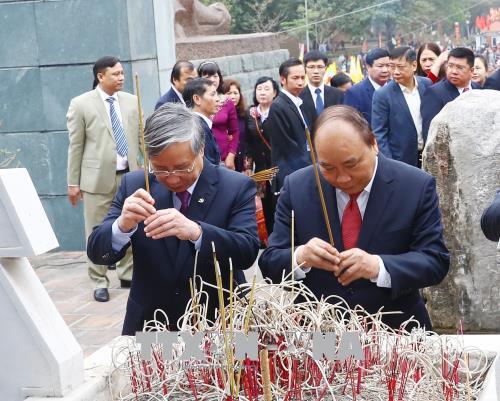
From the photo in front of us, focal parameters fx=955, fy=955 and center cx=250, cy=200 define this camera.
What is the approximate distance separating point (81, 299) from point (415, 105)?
10.6 ft

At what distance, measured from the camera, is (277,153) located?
813 centimetres

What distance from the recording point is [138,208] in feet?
10.3

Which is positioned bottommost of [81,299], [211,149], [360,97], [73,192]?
[81,299]

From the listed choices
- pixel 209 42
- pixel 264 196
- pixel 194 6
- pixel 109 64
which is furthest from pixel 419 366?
pixel 194 6

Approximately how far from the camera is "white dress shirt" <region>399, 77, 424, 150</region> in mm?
8008

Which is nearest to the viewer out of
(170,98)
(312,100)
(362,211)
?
(362,211)

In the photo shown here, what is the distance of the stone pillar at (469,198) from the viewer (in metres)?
5.59

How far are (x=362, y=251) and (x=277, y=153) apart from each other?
5.15 metres

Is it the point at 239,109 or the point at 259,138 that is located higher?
the point at 239,109

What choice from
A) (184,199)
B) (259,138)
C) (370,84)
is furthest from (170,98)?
(184,199)

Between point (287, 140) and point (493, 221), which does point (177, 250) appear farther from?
point (287, 140)

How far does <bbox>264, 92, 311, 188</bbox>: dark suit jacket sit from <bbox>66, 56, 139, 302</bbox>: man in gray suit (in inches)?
48.4

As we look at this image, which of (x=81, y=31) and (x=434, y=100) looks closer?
(x=434, y=100)

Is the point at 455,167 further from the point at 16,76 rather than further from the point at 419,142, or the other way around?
the point at 16,76
